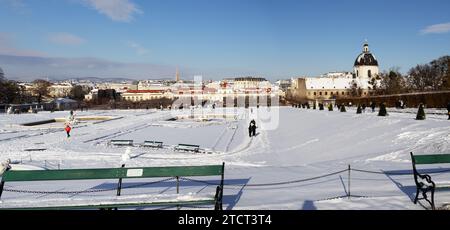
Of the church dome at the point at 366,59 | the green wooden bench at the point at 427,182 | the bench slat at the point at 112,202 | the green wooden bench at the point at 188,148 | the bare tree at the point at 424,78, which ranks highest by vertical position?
the church dome at the point at 366,59

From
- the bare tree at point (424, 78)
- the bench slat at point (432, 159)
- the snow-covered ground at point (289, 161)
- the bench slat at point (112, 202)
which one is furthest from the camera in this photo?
the bare tree at point (424, 78)

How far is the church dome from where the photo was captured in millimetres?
131375

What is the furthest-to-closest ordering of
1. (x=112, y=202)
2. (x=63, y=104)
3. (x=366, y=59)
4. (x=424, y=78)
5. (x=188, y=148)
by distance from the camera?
(x=366, y=59)
(x=63, y=104)
(x=424, y=78)
(x=188, y=148)
(x=112, y=202)

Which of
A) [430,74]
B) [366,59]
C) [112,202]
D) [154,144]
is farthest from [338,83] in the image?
[112,202]

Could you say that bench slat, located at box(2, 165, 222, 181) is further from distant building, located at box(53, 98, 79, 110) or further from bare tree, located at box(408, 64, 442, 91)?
distant building, located at box(53, 98, 79, 110)

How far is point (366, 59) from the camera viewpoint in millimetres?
131875

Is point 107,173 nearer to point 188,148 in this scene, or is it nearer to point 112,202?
point 112,202

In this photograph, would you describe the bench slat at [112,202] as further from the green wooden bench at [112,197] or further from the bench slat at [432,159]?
the bench slat at [432,159]

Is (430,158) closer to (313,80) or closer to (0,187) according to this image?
(0,187)

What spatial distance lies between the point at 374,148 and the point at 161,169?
12.5 metres

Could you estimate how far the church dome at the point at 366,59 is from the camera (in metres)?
131

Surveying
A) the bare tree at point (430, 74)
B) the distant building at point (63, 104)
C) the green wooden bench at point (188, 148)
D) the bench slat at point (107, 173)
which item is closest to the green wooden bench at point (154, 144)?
the green wooden bench at point (188, 148)

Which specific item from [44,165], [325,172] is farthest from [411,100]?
[44,165]
